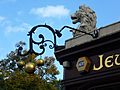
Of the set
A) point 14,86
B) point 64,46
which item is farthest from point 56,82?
point 64,46

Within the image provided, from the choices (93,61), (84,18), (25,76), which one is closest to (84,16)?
(84,18)

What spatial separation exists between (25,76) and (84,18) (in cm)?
2245

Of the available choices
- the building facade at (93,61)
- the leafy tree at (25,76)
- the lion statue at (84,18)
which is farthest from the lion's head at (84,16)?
the leafy tree at (25,76)

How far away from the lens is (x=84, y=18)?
56.0 feet

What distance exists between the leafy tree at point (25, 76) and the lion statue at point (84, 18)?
19.5 meters

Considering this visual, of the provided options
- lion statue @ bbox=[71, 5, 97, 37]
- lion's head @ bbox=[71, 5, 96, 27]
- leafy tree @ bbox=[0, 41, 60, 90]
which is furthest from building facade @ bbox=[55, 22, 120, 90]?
leafy tree @ bbox=[0, 41, 60, 90]

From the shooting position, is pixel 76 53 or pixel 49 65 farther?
pixel 49 65

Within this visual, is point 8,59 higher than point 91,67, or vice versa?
point 8,59

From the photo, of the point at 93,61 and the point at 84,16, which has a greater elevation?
the point at 84,16

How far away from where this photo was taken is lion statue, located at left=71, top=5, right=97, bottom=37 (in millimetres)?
16891

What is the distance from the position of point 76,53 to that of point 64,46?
1393 mm

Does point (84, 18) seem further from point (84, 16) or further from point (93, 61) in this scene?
point (93, 61)

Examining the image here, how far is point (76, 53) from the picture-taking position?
1585 cm

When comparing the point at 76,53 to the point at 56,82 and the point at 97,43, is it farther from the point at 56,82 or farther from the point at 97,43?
the point at 56,82
